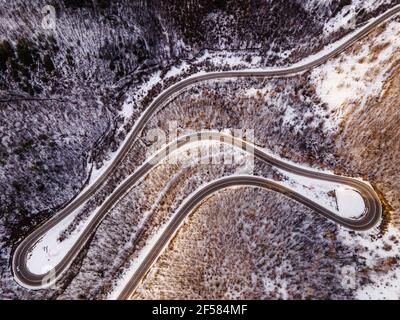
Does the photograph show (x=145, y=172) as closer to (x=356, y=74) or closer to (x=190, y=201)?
(x=190, y=201)

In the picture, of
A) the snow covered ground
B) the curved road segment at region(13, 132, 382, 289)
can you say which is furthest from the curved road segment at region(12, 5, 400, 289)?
the snow covered ground

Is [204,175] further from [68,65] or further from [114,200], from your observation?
[68,65]

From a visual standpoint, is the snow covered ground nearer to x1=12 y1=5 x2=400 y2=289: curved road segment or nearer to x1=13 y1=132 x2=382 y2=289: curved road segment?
x1=12 y1=5 x2=400 y2=289: curved road segment

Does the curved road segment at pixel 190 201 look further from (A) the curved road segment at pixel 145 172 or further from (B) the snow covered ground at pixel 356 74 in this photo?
(B) the snow covered ground at pixel 356 74

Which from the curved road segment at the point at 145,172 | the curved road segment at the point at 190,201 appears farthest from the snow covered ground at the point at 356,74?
the curved road segment at the point at 190,201

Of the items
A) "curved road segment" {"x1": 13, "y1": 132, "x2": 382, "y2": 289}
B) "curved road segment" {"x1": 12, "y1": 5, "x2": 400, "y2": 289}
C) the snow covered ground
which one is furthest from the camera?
the snow covered ground

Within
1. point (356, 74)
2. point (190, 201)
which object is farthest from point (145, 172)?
point (356, 74)

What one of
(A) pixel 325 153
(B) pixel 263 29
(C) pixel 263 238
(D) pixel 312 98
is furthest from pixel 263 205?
(B) pixel 263 29

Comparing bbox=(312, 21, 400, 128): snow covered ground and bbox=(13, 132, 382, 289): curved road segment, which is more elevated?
bbox=(312, 21, 400, 128): snow covered ground
